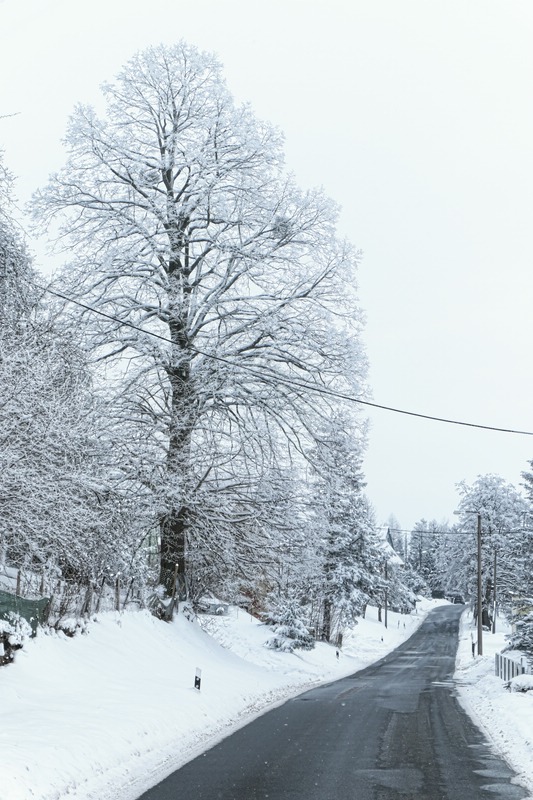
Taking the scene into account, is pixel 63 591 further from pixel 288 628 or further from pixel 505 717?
pixel 288 628

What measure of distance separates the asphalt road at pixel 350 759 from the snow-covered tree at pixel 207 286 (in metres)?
6.16

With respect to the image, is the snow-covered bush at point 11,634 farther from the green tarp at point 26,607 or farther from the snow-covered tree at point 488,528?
the snow-covered tree at point 488,528

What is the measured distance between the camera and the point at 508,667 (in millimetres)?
24359

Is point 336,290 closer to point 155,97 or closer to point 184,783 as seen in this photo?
point 155,97

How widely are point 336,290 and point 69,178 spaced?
23.9 feet

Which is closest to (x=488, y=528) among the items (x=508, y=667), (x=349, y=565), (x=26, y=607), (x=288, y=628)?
(x=349, y=565)

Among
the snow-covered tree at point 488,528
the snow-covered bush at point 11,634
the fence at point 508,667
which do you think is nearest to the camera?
the snow-covered bush at point 11,634

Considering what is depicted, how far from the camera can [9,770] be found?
7742 millimetres

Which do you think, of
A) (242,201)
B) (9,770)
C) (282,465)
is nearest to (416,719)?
(282,465)

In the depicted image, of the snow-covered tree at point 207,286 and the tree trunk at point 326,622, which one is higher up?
the snow-covered tree at point 207,286

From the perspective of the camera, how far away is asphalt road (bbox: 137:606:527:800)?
27.9 feet

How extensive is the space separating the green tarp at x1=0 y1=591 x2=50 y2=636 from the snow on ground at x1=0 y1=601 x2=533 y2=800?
0.37 m

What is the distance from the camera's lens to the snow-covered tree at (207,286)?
795 inches

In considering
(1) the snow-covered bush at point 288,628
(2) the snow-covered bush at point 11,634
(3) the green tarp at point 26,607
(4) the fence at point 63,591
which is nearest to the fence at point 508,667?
(1) the snow-covered bush at point 288,628
